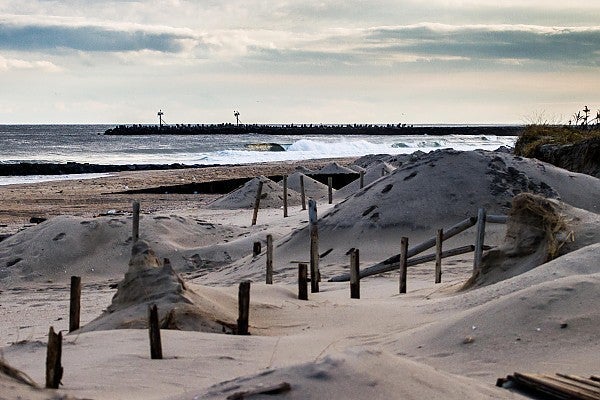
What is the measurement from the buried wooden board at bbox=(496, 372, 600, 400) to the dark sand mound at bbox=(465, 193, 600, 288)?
19.4ft

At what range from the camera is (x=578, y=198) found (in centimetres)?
2052

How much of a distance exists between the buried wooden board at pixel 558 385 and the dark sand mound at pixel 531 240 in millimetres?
5905

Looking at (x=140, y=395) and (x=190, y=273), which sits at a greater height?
(x=140, y=395)

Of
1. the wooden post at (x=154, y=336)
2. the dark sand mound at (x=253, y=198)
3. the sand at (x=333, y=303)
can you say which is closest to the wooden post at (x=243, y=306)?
the sand at (x=333, y=303)

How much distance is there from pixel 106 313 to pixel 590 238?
703 cm

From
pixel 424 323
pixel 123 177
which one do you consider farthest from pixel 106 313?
pixel 123 177

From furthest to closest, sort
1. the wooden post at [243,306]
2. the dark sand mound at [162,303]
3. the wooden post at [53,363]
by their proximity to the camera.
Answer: the dark sand mound at [162,303] → the wooden post at [243,306] → the wooden post at [53,363]

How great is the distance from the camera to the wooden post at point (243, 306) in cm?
962

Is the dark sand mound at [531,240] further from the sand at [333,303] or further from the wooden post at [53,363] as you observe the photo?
the wooden post at [53,363]

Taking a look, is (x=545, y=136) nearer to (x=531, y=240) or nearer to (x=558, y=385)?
(x=531, y=240)

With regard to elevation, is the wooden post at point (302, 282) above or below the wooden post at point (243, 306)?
below

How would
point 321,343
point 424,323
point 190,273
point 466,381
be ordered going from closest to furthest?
1. point 466,381
2. point 321,343
3. point 424,323
4. point 190,273

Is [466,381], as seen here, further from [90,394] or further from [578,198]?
[578,198]

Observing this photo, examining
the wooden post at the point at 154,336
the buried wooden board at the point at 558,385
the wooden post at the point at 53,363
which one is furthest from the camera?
the wooden post at the point at 154,336
